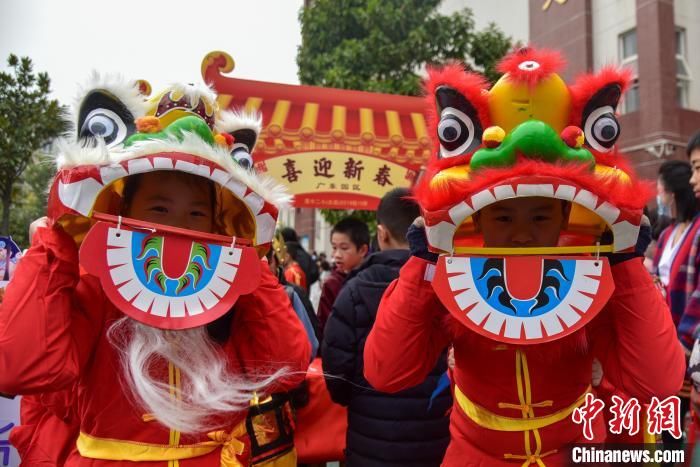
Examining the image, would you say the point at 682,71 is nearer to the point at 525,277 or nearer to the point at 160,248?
the point at 525,277

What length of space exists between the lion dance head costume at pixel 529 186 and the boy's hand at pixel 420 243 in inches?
3.4

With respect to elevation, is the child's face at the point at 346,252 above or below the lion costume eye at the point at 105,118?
below

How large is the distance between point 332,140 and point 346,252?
102 cm

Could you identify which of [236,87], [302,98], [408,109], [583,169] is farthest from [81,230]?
[408,109]

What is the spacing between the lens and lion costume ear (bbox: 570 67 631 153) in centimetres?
140

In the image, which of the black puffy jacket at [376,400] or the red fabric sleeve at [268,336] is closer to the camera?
the red fabric sleeve at [268,336]

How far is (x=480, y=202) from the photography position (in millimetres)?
1310

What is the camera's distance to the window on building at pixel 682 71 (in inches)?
447

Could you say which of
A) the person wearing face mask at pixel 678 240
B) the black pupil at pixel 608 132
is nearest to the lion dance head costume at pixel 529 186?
the black pupil at pixel 608 132

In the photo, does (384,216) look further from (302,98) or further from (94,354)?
(302,98)

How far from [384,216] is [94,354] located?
138 centimetres

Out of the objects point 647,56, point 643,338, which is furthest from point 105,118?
point 647,56

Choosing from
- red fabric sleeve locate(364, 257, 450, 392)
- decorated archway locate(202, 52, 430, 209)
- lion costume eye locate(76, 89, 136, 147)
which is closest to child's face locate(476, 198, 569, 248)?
red fabric sleeve locate(364, 257, 450, 392)

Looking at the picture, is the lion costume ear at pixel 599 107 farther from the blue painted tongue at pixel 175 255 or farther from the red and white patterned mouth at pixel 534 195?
the blue painted tongue at pixel 175 255
